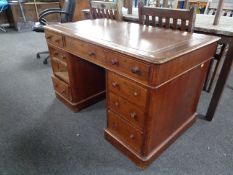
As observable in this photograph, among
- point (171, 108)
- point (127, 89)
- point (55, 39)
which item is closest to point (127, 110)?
point (127, 89)

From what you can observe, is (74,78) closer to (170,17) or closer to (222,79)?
(170,17)

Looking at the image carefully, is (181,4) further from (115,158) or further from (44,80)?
(115,158)

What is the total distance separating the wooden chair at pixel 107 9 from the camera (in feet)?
6.20

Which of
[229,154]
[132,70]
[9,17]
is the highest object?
[132,70]

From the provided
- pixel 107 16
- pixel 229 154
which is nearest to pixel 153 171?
pixel 229 154

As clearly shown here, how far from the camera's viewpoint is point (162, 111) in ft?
3.65

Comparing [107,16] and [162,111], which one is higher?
[107,16]

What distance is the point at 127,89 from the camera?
3.50 ft

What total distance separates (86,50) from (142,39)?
39 cm

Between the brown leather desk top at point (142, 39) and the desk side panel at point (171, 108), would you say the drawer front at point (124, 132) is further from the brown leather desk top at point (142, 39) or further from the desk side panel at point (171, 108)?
the brown leather desk top at point (142, 39)

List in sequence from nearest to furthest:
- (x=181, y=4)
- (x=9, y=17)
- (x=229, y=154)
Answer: (x=229, y=154) → (x=181, y=4) → (x=9, y=17)

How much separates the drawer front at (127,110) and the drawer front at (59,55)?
0.60m

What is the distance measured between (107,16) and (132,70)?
4.28 ft

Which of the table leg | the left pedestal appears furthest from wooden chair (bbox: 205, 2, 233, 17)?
the left pedestal
